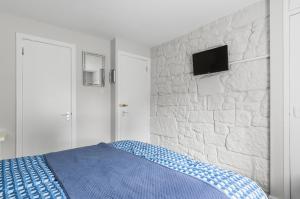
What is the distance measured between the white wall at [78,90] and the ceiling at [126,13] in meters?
0.14

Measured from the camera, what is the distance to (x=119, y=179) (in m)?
1.10

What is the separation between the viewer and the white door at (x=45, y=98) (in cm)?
238

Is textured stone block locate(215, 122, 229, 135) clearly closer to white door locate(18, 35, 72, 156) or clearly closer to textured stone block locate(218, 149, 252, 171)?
textured stone block locate(218, 149, 252, 171)

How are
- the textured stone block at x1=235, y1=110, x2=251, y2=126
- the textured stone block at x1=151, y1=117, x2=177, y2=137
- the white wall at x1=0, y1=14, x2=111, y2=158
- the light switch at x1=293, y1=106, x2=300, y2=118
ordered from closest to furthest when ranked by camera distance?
the light switch at x1=293, y1=106, x2=300, y2=118, the textured stone block at x1=235, y1=110, x2=251, y2=126, the white wall at x1=0, y1=14, x2=111, y2=158, the textured stone block at x1=151, y1=117, x2=177, y2=137

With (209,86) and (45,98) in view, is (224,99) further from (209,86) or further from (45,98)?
(45,98)

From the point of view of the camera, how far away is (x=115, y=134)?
3059 mm

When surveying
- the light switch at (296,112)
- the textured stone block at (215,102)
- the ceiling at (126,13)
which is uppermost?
the ceiling at (126,13)

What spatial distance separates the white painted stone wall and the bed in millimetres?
1119

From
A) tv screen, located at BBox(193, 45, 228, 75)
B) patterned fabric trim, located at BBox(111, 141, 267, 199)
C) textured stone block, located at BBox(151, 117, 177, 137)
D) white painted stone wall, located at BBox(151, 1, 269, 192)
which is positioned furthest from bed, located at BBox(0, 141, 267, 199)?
textured stone block, located at BBox(151, 117, 177, 137)

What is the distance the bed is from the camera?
0.93m

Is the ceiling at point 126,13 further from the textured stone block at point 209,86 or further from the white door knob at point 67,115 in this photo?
the white door knob at point 67,115

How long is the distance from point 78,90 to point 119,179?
2057mm

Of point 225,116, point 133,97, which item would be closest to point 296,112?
point 225,116

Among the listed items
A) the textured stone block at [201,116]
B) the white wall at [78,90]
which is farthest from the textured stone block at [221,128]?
the white wall at [78,90]
